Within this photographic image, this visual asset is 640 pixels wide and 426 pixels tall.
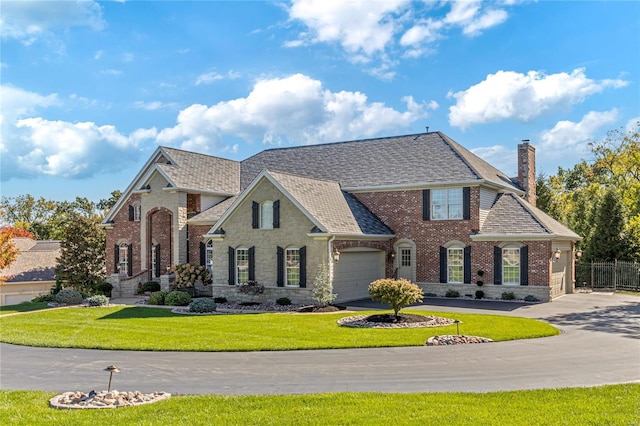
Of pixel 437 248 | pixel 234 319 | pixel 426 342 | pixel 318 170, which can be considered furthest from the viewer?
pixel 318 170

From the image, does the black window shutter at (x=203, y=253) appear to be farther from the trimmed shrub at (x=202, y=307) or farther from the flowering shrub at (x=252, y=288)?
the trimmed shrub at (x=202, y=307)

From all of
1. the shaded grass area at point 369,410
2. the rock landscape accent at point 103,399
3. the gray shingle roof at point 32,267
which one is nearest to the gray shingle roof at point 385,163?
the gray shingle roof at point 32,267

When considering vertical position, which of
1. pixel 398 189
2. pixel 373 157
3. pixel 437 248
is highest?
pixel 373 157

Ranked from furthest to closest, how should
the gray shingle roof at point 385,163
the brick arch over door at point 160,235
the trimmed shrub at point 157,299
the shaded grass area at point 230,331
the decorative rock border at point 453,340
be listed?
the brick arch over door at point 160,235 → the gray shingle roof at point 385,163 → the trimmed shrub at point 157,299 → the shaded grass area at point 230,331 → the decorative rock border at point 453,340

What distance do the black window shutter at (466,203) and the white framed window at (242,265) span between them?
39.0 feet

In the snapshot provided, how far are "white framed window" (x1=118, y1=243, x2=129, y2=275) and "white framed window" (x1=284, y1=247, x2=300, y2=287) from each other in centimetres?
1443

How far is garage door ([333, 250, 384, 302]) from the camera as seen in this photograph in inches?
1088

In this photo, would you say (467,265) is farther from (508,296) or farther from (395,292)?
(395,292)

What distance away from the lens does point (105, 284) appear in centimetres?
3350

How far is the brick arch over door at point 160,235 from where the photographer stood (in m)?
34.9

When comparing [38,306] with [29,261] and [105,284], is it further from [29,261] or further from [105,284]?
[29,261]

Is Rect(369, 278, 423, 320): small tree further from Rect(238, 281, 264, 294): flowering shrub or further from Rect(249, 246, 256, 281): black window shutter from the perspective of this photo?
Rect(249, 246, 256, 281): black window shutter

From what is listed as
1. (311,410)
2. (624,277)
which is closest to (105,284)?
(311,410)

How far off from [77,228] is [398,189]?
22.9m
